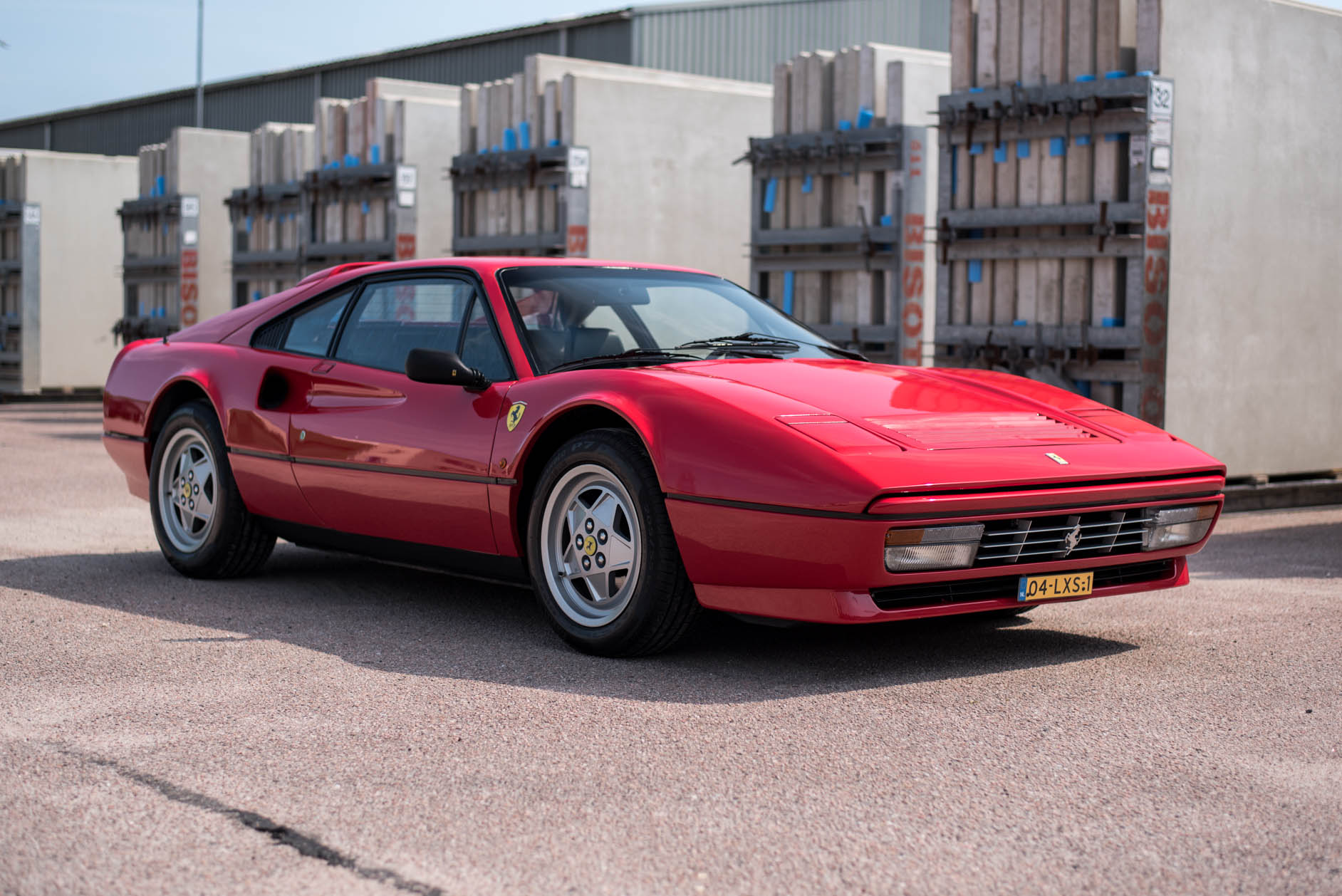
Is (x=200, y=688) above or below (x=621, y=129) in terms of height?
below

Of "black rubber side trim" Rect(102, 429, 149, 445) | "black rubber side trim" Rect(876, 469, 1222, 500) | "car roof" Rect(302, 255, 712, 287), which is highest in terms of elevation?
"car roof" Rect(302, 255, 712, 287)

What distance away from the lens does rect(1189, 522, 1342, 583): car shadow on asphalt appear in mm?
6953

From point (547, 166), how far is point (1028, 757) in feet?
35.3

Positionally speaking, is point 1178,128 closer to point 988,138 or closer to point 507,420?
point 988,138

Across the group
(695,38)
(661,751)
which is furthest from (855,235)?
(695,38)

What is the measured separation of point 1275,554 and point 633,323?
3827mm

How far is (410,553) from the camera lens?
18.7 ft

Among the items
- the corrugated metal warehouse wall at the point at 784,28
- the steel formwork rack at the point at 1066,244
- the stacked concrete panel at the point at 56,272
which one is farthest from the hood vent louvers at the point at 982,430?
the corrugated metal warehouse wall at the point at 784,28

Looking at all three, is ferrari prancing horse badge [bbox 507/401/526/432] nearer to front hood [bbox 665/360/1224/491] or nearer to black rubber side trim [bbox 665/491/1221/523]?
front hood [bbox 665/360/1224/491]

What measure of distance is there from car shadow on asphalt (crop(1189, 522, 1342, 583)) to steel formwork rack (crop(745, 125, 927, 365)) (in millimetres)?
3215

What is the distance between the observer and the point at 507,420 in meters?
5.20

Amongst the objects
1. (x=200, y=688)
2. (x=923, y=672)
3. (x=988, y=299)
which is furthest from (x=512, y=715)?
(x=988, y=299)

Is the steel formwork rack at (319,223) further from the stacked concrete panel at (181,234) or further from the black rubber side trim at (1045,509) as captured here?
the black rubber side trim at (1045,509)

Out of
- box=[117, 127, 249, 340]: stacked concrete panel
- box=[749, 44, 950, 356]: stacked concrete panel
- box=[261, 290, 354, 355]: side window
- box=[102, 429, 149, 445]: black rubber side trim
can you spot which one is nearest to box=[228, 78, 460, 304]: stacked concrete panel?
box=[117, 127, 249, 340]: stacked concrete panel
